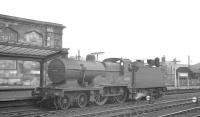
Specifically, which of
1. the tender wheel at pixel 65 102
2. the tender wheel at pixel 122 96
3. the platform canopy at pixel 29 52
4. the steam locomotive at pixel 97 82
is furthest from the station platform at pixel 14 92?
the tender wheel at pixel 122 96

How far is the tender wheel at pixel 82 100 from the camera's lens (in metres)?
15.3

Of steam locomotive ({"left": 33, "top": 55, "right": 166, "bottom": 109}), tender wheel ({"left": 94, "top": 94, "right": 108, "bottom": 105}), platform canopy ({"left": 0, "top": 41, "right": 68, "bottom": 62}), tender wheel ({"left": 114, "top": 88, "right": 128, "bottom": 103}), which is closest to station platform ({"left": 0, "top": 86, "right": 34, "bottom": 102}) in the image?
steam locomotive ({"left": 33, "top": 55, "right": 166, "bottom": 109})

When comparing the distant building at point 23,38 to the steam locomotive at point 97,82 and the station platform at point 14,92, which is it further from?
the steam locomotive at point 97,82

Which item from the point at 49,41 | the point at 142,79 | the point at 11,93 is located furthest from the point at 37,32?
the point at 142,79

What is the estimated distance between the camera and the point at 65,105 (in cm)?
1497

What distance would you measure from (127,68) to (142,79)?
70.7 inches

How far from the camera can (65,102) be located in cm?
1479

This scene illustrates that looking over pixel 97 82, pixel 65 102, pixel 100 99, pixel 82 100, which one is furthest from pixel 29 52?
pixel 100 99

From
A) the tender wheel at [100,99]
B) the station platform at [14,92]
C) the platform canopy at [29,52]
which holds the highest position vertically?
the platform canopy at [29,52]

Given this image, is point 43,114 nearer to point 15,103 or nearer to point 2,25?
point 15,103

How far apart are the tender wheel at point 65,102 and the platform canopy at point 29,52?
8.66 ft

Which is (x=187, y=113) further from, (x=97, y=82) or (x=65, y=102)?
(x=65, y=102)

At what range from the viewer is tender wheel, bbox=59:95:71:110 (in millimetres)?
14623

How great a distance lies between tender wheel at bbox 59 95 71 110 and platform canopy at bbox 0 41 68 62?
2.64 meters
